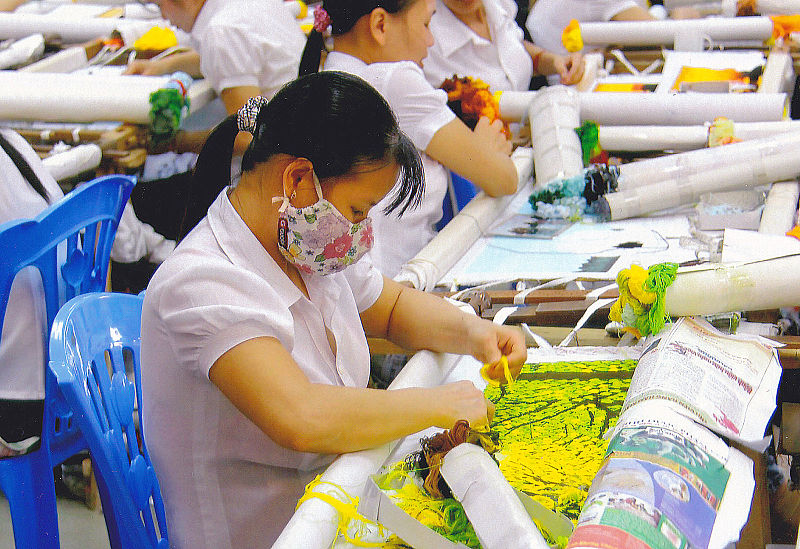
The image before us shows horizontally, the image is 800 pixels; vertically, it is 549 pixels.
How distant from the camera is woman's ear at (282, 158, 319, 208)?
126 centimetres

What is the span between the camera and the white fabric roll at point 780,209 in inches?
79.3

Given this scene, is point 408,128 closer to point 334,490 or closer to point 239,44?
point 239,44

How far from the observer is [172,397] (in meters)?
1.35

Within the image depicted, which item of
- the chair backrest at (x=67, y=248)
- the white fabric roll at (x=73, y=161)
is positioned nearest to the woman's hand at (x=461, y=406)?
the chair backrest at (x=67, y=248)

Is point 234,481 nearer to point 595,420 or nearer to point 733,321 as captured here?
point 595,420

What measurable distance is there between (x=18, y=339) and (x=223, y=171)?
28.6 inches

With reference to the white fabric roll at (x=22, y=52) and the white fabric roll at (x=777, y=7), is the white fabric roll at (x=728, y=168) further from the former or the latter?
the white fabric roll at (x=22, y=52)

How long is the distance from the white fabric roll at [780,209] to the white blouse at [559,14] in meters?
2.03

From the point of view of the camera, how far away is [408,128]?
2.32 meters

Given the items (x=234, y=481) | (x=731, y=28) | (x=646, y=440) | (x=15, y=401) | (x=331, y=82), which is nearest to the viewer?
(x=646, y=440)

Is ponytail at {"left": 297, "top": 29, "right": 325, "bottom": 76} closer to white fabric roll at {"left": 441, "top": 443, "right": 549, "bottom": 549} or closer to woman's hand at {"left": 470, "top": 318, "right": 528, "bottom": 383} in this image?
woman's hand at {"left": 470, "top": 318, "right": 528, "bottom": 383}

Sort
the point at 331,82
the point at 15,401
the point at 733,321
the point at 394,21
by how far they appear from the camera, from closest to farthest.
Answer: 1. the point at 331,82
2. the point at 733,321
3. the point at 15,401
4. the point at 394,21

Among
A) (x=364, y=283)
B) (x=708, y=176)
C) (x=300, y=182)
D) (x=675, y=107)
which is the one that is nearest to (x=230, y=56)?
(x=675, y=107)

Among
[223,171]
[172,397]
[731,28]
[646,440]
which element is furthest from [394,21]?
[731,28]
